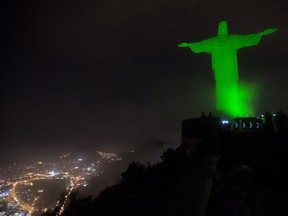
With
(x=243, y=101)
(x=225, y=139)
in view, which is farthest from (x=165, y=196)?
(x=243, y=101)

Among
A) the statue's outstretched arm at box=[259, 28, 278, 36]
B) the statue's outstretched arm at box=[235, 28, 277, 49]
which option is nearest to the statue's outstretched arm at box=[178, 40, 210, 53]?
the statue's outstretched arm at box=[235, 28, 277, 49]

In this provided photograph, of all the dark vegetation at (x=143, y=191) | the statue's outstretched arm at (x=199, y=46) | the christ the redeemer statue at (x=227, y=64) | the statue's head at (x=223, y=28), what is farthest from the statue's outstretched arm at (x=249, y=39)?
the dark vegetation at (x=143, y=191)

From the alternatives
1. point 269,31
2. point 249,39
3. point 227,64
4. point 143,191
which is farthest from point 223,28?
point 143,191

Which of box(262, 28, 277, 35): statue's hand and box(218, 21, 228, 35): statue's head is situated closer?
box(262, 28, 277, 35): statue's hand

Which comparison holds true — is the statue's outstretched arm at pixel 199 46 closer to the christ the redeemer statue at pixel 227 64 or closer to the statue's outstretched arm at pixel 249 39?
the christ the redeemer statue at pixel 227 64

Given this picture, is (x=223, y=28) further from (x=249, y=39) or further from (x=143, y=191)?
(x=143, y=191)

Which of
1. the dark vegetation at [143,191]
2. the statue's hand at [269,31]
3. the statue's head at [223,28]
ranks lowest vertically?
the dark vegetation at [143,191]

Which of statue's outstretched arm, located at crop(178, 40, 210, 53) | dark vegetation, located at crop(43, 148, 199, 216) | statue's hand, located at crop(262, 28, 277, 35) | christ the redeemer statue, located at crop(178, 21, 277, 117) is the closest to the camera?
dark vegetation, located at crop(43, 148, 199, 216)

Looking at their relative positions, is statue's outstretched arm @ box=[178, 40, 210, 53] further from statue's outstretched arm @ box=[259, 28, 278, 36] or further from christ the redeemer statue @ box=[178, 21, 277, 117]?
statue's outstretched arm @ box=[259, 28, 278, 36]
